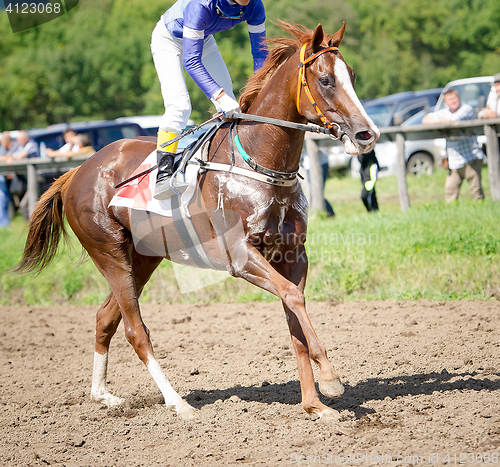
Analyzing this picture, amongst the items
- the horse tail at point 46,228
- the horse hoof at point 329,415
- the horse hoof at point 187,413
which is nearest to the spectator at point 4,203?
the horse tail at point 46,228

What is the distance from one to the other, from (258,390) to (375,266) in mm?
3097

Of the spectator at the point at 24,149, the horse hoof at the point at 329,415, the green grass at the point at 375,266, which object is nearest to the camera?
the horse hoof at the point at 329,415

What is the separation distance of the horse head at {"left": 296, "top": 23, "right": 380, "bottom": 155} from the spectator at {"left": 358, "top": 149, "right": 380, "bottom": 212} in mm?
5761

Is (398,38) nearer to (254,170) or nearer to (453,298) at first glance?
(453,298)

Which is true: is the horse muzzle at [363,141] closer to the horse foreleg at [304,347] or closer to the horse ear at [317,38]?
the horse ear at [317,38]

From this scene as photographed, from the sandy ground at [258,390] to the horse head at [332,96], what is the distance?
1.69 meters

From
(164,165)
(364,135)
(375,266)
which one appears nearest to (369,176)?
(375,266)

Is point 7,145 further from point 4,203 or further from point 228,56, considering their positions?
point 228,56

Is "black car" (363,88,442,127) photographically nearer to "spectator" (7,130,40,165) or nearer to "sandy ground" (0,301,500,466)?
"spectator" (7,130,40,165)

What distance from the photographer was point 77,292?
340 inches

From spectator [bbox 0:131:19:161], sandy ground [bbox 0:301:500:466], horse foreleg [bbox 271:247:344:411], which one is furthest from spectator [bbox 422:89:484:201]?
spectator [bbox 0:131:19:161]

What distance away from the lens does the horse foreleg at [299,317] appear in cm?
370

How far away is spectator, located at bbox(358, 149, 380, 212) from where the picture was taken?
9516mm

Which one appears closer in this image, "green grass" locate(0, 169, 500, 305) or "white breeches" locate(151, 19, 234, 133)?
"white breeches" locate(151, 19, 234, 133)
